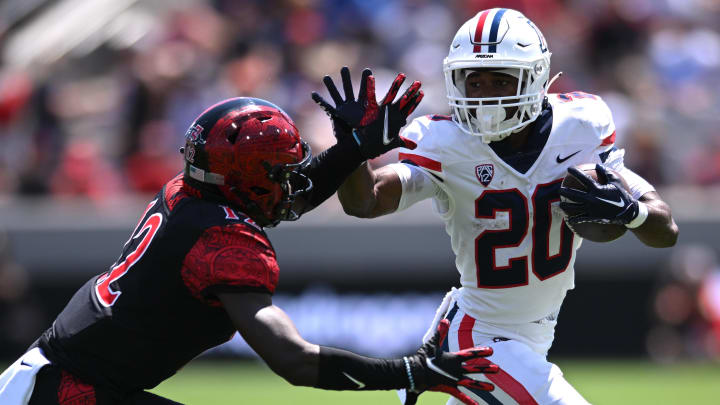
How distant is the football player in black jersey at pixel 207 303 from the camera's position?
11.4 feet

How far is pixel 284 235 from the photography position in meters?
9.15

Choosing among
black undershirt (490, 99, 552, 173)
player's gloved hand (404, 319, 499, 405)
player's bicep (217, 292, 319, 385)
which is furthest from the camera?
black undershirt (490, 99, 552, 173)

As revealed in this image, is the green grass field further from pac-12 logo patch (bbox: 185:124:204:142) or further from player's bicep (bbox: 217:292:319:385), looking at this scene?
player's bicep (bbox: 217:292:319:385)

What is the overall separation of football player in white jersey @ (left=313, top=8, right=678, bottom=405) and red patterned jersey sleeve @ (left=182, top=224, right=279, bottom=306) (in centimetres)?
86

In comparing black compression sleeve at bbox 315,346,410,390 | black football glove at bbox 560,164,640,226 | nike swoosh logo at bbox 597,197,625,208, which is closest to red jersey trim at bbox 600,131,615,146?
black football glove at bbox 560,164,640,226

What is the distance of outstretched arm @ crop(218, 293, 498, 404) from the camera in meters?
3.42

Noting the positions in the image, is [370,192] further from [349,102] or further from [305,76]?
[305,76]

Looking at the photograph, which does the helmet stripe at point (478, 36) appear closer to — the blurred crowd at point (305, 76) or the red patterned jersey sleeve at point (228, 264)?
the red patterned jersey sleeve at point (228, 264)

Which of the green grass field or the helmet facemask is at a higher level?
the helmet facemask

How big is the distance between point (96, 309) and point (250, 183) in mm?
647

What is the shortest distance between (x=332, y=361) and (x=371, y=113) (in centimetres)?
109

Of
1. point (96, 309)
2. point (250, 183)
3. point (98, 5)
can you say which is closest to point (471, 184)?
point (250, 183)

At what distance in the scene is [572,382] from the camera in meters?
8.40

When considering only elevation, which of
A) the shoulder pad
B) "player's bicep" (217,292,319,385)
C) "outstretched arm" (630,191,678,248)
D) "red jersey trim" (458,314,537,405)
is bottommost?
"red jersey trim" (458,314,537,405)
